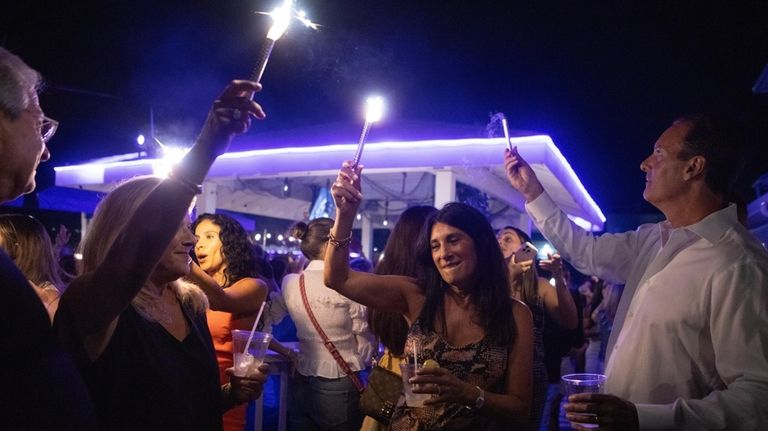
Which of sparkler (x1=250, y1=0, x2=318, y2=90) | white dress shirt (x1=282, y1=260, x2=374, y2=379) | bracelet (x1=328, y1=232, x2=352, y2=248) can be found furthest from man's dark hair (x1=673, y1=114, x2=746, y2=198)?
white dress shirt (x1=282, y1=260, x2=374, y2=379)

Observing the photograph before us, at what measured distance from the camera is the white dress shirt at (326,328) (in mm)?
4605

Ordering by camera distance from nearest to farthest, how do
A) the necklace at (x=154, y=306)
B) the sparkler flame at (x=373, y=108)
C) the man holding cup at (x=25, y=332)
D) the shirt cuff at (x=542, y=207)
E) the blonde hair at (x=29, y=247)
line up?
the man holding cup at (x=25, y=332) < the necklace at (x=154, y=306) < the sparkler flame at (x=373, y=108) < the shirt cuff at (x=542, y=207) < the blonde hair at (x=29, y=247)

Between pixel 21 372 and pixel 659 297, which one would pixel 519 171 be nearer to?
pixel 659 297

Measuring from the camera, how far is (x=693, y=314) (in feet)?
7.54

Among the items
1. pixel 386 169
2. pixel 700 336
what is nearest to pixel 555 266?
pixel 700 336

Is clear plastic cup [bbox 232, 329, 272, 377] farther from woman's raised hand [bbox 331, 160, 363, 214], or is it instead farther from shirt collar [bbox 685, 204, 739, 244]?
shirt collar [bbox 685, 204, 739, 244]

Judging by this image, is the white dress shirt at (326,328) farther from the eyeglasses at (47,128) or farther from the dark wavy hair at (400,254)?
the eyeglasses at (47,128)

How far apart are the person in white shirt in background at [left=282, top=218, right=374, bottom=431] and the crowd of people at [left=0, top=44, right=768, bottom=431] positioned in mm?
158

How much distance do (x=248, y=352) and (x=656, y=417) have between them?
5.98 ft

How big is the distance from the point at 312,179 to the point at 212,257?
580cm

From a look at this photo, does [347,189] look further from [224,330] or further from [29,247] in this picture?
[29,247]

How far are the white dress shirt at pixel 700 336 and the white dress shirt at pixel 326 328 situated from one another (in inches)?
98.6

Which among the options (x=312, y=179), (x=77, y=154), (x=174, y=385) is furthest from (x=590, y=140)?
(x=174, y=385)

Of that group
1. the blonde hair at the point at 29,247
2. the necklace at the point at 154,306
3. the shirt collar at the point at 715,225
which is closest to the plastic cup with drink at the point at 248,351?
the necklace at the point at 154,306
